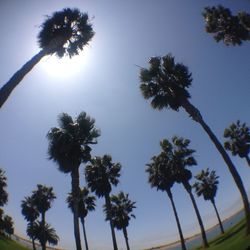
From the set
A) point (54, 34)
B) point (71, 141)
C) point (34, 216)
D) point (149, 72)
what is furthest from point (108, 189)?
point (34, 216)

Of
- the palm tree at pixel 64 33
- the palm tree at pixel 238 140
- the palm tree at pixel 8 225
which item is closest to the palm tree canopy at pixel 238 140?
the palm tree at pixel 238 140

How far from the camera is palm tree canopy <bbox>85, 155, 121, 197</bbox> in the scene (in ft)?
115

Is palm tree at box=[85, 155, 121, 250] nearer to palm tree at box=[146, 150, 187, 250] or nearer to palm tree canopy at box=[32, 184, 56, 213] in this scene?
palm tree at box=[146, 150, 187, 250]

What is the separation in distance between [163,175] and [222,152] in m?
20.8

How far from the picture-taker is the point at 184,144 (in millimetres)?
41406

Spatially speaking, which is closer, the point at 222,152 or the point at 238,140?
the point at 222,152

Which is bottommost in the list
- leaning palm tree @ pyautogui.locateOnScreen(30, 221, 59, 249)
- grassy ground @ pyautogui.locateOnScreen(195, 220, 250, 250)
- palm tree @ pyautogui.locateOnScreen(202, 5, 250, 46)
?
grassy ground @ pyautogui.locateOnScreen(195, 220, 250, 250)

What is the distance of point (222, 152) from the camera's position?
22828 mm

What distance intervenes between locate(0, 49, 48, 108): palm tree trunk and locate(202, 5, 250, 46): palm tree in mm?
20605

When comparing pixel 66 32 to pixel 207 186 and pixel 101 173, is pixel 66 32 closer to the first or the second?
pixel 101 173

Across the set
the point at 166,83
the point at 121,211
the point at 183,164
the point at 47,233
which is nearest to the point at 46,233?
the point at 47,233

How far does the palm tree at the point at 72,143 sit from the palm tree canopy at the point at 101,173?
35.7 ft

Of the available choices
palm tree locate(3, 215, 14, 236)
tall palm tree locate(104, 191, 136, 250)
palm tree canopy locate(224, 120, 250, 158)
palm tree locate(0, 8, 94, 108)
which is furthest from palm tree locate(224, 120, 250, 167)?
palm tree locate(3, 215, 14, 236)

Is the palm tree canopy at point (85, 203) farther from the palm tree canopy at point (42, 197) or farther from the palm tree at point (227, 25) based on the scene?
the palm tree at point (227, 25)
